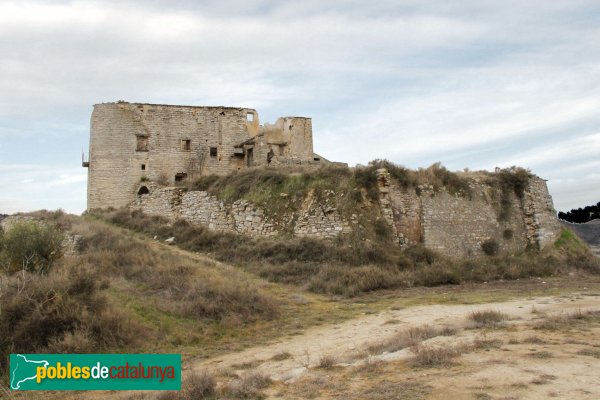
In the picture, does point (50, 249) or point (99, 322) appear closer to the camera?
point (99, 322)

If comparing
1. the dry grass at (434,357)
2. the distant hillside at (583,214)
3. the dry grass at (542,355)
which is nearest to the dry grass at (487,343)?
the dry grass at (434,357)

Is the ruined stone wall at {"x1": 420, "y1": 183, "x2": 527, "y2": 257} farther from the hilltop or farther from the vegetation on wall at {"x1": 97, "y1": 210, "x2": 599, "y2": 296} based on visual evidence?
the hilltop

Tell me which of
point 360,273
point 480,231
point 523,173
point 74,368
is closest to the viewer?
point 74,368

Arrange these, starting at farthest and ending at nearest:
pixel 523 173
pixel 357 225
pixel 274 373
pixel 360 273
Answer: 1. pixel 523 173
2. pixel 357 225
3. pixel 360 273
4. pixel 274 373

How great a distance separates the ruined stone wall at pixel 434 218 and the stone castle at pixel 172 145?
22.5 ft

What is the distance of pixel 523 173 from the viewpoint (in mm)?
21750

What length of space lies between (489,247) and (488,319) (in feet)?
36.3

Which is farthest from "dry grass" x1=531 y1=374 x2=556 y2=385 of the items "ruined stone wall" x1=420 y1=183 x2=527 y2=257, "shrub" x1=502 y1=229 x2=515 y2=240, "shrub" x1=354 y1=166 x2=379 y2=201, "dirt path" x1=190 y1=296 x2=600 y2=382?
"shrub" x1=502 y1=229 x2=515 y2=240

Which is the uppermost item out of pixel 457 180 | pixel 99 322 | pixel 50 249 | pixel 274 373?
pixel 457 180

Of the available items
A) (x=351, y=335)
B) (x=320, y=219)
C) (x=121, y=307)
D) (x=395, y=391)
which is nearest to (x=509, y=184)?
(x=320, y=219)

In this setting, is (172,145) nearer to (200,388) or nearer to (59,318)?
(59,318)

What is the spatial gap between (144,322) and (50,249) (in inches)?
166

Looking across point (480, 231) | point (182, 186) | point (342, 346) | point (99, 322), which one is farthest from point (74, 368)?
point (182, 186)

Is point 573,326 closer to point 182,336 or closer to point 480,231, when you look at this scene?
point 182,336
